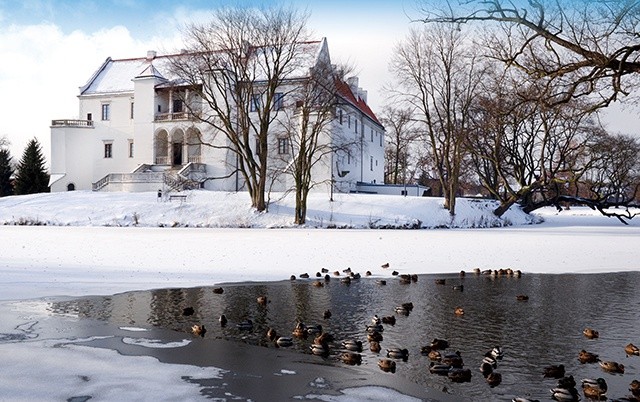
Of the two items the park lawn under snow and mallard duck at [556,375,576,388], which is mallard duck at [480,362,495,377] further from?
the park lawn under snow

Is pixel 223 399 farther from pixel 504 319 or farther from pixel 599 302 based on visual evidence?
pixel 599 302

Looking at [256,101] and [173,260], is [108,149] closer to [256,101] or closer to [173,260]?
[256,101]

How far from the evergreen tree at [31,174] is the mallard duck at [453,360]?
7137 cm

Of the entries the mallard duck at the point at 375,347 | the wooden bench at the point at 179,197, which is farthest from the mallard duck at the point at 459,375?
the wooden bench at the point at 179,197

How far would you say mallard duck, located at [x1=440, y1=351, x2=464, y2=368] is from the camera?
251 inches

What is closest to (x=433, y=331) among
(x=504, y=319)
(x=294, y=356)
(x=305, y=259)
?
(x=504, y=319)

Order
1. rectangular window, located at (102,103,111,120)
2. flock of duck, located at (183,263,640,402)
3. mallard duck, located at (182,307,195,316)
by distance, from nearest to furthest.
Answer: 1. flock of duck, located at (183,263,640,402)
2. mallard duck, located at (182,307,195,316)
3. rectangular window, located at (102,103,111,120)

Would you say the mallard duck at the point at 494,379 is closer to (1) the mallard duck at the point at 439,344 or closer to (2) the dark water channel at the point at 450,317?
(2) the dark water channel at the point at 450,317

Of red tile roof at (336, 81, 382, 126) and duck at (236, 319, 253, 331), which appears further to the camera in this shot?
red tile roof at (336, 81, 382, 126)

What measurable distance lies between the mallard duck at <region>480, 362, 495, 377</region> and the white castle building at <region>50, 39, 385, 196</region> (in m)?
51.9

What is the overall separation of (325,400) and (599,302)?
7.82 metres

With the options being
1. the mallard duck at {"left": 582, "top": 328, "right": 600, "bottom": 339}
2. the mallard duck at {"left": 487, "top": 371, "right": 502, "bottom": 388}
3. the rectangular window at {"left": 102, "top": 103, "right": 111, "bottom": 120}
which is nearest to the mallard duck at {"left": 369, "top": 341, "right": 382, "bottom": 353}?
the mallard duck at {"left": 487, "top": 371, "right": 502, "bottom": 388}

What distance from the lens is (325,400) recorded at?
5312 millimetres

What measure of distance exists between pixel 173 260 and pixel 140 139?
50496mm
